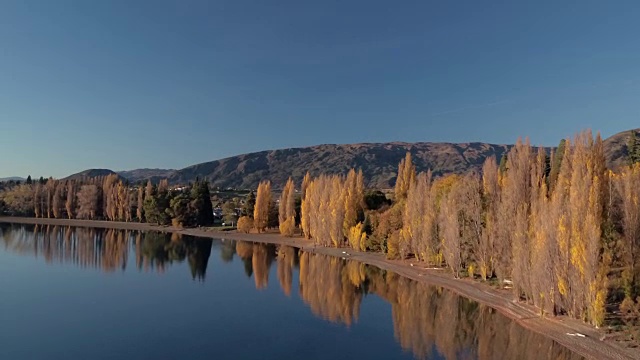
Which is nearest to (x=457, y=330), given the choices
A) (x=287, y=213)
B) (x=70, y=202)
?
(x=287, y=213)

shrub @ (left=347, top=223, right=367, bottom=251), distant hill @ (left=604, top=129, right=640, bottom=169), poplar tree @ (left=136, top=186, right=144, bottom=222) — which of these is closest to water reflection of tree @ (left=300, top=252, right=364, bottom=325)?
shrub @ (left=347, top=223, right=367, bottom=251)

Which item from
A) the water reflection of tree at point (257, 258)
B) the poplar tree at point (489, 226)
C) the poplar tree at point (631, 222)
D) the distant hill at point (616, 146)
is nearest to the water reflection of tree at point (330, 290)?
the water reflection of tree at point (257, 258)

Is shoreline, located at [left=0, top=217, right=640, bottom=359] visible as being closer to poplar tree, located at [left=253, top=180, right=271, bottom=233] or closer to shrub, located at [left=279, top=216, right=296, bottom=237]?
shrub, located at [left=279, top=216, right=296, bottom=237]

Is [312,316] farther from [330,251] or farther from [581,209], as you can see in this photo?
[330,251]

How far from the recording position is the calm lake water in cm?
2630

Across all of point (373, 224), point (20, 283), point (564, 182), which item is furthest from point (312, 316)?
point (373, 224)

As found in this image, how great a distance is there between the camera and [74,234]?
299 feet

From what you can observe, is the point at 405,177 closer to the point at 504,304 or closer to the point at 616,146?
the point at 504,304

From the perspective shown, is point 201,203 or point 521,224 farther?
point 201,203

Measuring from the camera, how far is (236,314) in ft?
113

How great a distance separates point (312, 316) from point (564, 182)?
2297cm

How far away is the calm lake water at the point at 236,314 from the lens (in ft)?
86.3

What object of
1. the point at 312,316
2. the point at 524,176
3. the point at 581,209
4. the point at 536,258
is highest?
the point at 524,176

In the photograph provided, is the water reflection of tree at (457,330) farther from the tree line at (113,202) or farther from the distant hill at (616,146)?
the distant hill at (616,146)
